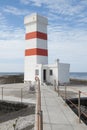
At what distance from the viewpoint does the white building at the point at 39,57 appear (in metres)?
23.1

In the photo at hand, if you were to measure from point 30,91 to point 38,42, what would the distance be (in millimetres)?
7758

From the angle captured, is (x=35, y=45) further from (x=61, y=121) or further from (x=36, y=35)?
(x=61, y=121)

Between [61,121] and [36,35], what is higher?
→ [36,35]

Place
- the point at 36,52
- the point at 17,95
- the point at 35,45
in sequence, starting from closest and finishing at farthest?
the point at 17,95 < the point at 36,52 < the point at 35,45

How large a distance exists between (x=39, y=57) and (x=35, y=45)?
3.88 feet

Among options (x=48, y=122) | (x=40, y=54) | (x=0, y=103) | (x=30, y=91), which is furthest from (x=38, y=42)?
(x=48, y=122)

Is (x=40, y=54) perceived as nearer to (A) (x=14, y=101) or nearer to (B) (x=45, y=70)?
(B) (x=45, y=70)

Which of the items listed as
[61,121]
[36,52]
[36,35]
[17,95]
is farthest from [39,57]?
[61,121]

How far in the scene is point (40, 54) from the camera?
23266 millimetres

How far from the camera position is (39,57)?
2323 cm

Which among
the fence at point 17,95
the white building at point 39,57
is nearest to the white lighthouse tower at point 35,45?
the white building at point 39,57

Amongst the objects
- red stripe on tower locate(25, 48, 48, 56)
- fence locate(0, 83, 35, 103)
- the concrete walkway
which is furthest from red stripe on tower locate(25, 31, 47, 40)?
the concrete walkway

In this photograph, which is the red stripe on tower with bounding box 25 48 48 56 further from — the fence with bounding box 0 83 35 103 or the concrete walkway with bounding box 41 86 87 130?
the concrete walkway with bounding box 41 86 87 130

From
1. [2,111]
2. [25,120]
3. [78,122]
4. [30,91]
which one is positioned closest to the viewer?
[78,122]
